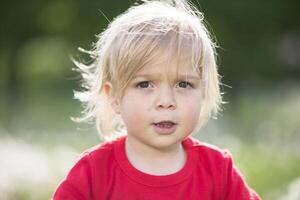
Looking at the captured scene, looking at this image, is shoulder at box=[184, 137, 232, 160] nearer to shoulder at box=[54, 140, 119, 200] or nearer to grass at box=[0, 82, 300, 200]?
shoulder at box=[54, 140, 119, 200]

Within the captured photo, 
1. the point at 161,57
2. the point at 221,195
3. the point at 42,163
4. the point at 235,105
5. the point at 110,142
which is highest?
the point at 161,57

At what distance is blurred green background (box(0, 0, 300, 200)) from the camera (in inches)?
250

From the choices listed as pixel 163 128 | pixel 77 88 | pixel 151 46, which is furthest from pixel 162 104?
pixel 77 88

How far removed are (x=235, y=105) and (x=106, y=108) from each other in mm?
8358

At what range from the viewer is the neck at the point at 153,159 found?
3.74 m

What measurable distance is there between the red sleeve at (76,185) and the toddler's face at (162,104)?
0.29 m

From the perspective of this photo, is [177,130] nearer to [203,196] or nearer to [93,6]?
[203,196]

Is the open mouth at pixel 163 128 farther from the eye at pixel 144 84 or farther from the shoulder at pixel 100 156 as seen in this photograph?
the shoulder at pixel 100 156

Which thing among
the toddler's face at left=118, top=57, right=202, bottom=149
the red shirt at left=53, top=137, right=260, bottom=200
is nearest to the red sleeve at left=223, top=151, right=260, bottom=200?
the red shirt at left=53, top=137, right=260, bottom=200

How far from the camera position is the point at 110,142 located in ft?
12.7

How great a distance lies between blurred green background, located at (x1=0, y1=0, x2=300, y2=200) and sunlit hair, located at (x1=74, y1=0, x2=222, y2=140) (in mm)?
583

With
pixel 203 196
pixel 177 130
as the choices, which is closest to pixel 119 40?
pixel 177 130

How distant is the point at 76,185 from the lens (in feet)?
11.8

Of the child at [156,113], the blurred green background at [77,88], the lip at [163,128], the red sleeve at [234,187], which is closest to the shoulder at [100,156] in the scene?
the child at [156,113]
